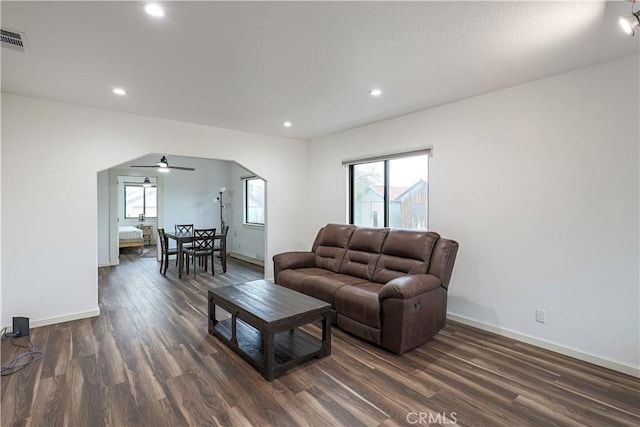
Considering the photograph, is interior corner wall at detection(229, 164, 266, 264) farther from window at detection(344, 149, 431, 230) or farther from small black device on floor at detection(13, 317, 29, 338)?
small black device on floor at detection(13, 317, 29, 338)

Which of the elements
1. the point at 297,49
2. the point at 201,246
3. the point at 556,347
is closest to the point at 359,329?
the point at 556,347

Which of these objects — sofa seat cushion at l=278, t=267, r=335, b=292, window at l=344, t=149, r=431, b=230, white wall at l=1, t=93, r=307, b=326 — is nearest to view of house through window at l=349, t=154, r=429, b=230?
window at l=344, t=149, r=431, b=230

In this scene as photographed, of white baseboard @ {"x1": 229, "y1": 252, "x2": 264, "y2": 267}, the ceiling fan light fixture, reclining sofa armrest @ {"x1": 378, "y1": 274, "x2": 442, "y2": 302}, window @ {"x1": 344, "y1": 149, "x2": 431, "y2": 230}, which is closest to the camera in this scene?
the ceiling fan light fixture

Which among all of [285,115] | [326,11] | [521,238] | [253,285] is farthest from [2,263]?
[521,238]

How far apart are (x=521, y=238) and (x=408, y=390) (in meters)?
1.90

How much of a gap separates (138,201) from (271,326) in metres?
10.4

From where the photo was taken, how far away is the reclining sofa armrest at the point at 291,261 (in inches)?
160

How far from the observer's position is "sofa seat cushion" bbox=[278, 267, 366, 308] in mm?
3341

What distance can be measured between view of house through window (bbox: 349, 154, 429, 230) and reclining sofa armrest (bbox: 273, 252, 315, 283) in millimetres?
1078

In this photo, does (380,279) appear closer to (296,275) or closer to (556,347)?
(296,275)

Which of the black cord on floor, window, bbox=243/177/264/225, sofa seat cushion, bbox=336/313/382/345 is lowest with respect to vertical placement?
the black cord on floor

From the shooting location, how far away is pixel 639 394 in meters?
2.19

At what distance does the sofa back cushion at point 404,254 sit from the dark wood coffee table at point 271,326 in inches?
40.5

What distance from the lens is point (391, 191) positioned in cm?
440
